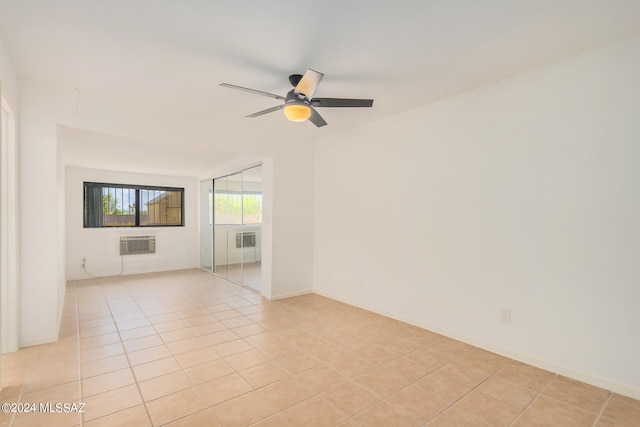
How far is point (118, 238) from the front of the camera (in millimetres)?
6441

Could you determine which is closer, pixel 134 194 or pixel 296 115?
pixel 296 115

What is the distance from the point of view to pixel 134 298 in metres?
4.66

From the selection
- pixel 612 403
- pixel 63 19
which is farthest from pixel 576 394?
pixel 63 19

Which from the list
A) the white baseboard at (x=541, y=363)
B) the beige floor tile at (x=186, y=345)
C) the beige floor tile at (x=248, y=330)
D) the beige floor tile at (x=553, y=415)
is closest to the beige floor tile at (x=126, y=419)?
the beige floor tile at (x=186, y=345)

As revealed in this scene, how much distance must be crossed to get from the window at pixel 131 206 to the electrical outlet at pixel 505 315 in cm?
687

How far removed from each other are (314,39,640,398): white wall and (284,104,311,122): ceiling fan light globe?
1577 mm

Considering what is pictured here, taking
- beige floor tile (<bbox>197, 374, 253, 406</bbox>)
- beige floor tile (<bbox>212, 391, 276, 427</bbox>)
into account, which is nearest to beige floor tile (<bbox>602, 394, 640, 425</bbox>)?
beige floor tile (<bbox>212, 391, 276, 427</bbox>)

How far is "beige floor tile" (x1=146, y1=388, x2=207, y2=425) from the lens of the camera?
1914mm

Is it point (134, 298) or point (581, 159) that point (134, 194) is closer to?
point (134, 298)

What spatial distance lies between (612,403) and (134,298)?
18.3 ft

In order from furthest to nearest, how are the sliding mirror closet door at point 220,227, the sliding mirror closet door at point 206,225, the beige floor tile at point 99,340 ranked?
the sliding mirror closet door at point 206,225, the sliding mirror closet door at point 220,227, the beige floor tile at point 99,340

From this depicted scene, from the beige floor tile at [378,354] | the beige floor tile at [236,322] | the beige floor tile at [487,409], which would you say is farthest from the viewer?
the beige floor tile at [236,322]

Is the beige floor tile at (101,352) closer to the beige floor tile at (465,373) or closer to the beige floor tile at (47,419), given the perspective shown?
the beige floor tile at (47,419)

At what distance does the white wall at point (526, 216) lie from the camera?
2240 mm
